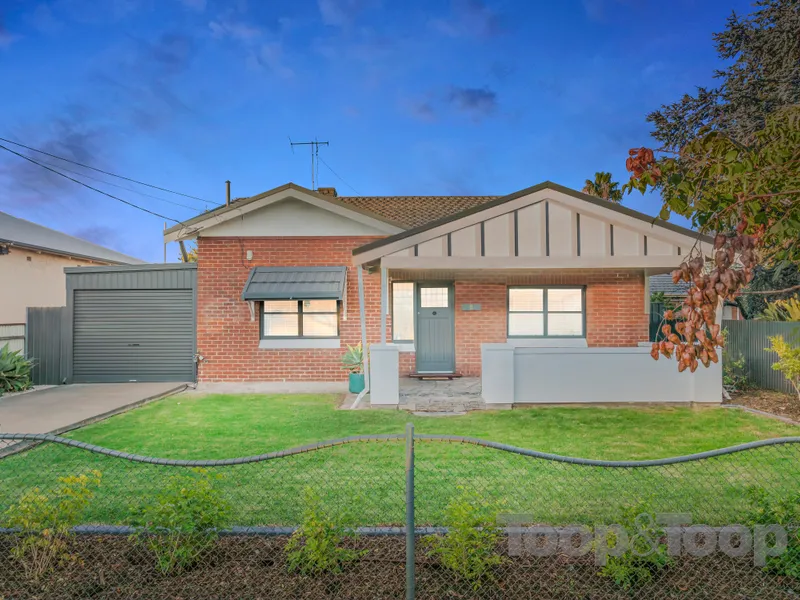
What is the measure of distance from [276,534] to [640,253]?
7945 mm

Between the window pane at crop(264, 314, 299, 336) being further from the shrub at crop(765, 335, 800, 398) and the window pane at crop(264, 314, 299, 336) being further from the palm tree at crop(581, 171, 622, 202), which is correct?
the palm tree at crop(581, 171, 622, 202)

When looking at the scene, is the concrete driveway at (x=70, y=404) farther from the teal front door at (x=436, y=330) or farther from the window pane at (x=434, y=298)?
the window pane at (x=434, y=298)

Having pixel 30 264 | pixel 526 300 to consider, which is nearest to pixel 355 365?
pixel 526 300

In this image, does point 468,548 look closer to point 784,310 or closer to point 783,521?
point 783,521

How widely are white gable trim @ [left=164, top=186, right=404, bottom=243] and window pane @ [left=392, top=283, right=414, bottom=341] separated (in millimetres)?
1498

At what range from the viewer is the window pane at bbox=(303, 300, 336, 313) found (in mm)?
12203

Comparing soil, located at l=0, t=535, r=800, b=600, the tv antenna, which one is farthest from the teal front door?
soil, located at l=0, t=535, r=800, b=600

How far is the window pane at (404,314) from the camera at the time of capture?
12.4 m

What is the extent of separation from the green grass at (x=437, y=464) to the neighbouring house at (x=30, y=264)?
355 inches

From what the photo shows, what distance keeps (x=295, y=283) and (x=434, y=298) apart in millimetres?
3494

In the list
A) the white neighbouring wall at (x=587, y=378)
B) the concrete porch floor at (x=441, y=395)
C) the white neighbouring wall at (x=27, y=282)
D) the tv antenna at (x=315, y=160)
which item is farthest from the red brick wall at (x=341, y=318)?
the white neighbouring wall at (x=27, y=282)

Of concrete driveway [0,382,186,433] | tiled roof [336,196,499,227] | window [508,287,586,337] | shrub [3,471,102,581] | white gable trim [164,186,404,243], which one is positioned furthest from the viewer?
tiled roof [336,196,499,227]

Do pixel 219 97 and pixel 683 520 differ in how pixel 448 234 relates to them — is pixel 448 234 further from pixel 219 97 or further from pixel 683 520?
pixel 219 97

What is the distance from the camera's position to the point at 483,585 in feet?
9.93
